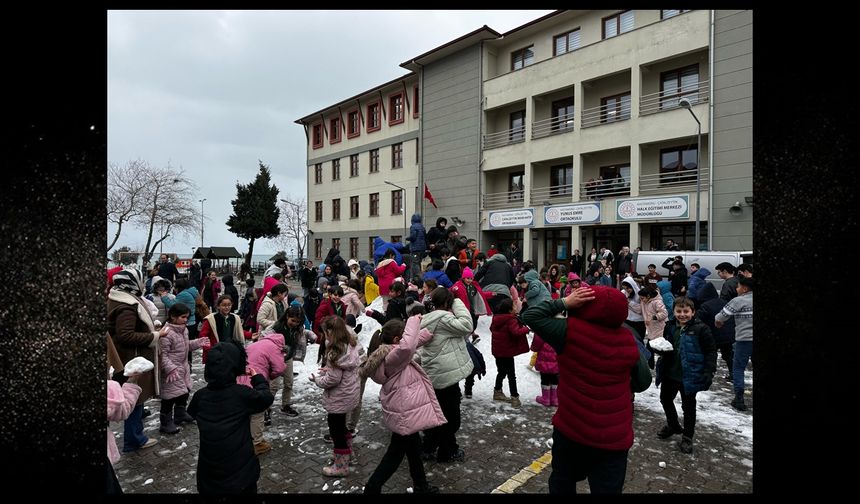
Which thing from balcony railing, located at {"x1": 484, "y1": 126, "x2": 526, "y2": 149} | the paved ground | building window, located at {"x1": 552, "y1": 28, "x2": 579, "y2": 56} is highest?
building window, located at {"x1": 552, "y1": 28, "x2": 579, "y2": 56}

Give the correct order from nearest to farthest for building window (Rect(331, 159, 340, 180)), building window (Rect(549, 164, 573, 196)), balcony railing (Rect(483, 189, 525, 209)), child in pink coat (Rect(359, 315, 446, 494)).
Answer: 1. child in pink coat (Rect(359, 315, 446, 494))
2. building window (Rect(549, 164, 573, 196))
3. balcony railing (Rect(483, 189, 525, 209))
4. building window (Rect(331, 159, 340, 180))

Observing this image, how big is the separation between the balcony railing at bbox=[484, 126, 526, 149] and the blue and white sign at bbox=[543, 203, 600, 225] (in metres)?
4.67

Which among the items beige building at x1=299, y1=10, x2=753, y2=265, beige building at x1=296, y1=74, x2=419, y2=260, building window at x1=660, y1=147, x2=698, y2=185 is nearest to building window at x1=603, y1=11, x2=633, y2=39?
beige building at x1=299, y1=10, x2=753, y2=265

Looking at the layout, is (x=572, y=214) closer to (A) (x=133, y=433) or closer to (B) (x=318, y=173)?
(A) (x=133, y=433)

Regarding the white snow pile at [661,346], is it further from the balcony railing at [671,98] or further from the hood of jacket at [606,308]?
the balcony railing at [671,98]

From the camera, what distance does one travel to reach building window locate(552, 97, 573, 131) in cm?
2239

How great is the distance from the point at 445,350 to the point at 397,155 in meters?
27.5

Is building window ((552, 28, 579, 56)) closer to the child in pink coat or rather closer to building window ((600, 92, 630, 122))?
building window ((600, 92, 630, 122))

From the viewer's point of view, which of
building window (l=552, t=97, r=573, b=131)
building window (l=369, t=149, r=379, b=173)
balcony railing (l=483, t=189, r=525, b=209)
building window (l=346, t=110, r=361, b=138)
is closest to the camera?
building window (l=552, t=97, r=573, b=131)
